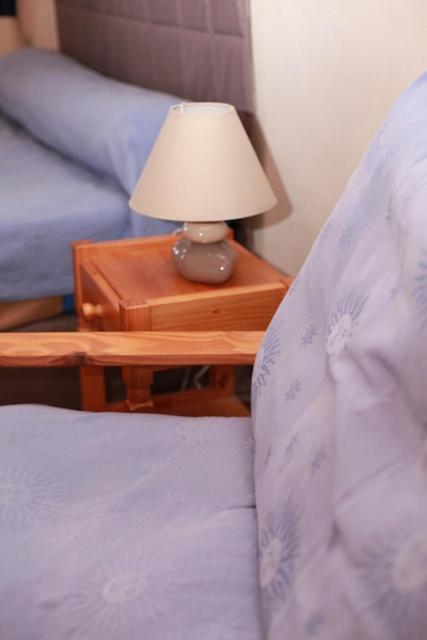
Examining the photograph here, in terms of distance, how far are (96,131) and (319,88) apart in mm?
694

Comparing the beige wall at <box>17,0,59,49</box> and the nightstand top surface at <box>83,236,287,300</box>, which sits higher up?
the beige wall at <box>17,0,59,49</box>

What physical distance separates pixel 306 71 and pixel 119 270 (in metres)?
0.64

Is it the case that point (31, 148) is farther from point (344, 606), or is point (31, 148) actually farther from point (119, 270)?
point (344, 606)

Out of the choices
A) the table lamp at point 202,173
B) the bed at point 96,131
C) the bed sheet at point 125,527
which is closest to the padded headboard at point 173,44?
the bed at point 96,131

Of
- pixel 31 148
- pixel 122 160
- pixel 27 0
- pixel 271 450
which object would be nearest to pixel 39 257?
pixel 122 160

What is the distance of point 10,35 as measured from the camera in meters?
3.93

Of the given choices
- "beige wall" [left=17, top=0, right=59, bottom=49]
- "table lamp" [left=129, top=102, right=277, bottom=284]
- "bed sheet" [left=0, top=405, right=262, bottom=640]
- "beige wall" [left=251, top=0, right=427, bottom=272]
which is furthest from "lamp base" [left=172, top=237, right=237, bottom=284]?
"beige wall" [left=17, top=0, right=59, bottom=49]

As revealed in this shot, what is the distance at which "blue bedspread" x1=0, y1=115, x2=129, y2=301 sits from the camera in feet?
7.12

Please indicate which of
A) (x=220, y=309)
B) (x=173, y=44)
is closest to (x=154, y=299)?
(x=220, y=309)

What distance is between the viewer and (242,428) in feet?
4.27

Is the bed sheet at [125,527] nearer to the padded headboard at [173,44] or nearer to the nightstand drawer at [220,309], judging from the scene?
the nightstand drawer at [220,309]

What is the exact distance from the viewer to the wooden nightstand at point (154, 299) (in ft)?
5.73

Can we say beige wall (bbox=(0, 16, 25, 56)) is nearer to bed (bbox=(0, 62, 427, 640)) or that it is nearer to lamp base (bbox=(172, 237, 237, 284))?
lamp base (bbox=(172, 237, 237, 284))

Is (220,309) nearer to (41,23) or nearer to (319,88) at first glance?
(319,88)
